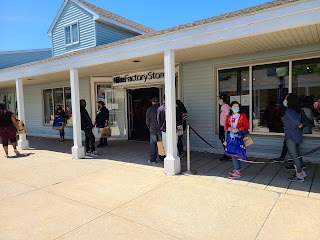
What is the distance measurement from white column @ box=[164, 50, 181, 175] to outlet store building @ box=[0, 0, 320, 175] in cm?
2

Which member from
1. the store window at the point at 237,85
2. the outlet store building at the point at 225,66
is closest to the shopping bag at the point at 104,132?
the outlet store building at the point at 225,66

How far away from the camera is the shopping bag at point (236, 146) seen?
4664mm

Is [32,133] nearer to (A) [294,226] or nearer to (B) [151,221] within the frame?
(B) [151,221]

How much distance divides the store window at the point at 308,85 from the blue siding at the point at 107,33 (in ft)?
29.0

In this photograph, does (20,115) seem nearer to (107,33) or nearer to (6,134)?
(6,134)

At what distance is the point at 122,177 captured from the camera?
5199 mm

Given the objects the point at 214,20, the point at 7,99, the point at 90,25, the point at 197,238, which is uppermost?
the point at 90,25

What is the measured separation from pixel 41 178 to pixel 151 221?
10.4ft

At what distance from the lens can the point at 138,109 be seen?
35.8 feet

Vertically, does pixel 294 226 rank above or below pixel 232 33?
below

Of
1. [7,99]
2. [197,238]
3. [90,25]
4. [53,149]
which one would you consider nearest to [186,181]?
[197,238]

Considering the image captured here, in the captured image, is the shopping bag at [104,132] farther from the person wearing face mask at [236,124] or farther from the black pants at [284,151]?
the black pants at [284,151]

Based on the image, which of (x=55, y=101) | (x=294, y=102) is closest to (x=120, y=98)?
(x=55, y=101)

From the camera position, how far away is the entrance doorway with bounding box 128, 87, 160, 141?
33.2 feet
